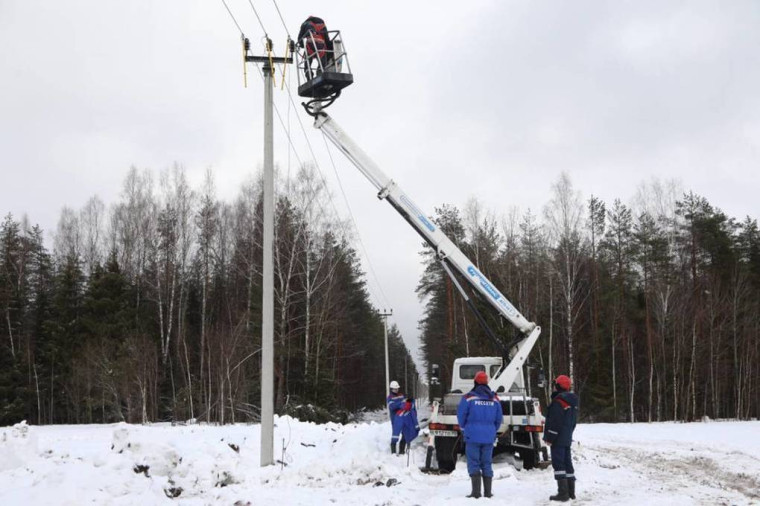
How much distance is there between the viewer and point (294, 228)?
29594mm

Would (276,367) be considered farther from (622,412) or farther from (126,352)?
(622,412)

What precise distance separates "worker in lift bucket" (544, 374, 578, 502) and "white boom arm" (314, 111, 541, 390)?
594 centimetres

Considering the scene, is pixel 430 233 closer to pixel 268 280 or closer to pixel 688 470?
pixel 268 280

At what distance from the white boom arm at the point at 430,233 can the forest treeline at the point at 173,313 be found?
36.2 feet

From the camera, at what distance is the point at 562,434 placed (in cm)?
850

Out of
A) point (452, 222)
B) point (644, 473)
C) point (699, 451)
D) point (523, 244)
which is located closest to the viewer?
point (644, 473)

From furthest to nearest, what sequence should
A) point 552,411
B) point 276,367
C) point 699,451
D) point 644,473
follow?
point 276,367 < point 699,451 < point 644,473 < point 552,411

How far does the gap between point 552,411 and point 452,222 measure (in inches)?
1412

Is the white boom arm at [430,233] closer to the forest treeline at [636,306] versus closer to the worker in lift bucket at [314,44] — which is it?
the worker in lift bucket at [314,44]

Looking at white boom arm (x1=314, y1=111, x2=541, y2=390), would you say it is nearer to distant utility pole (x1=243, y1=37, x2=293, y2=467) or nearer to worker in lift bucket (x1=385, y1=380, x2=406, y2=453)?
distant utility pole (x1=243, y1=37, x2=293, y2=467)

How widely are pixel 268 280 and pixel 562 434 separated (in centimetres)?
601

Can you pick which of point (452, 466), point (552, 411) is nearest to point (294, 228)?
point (452, 466)

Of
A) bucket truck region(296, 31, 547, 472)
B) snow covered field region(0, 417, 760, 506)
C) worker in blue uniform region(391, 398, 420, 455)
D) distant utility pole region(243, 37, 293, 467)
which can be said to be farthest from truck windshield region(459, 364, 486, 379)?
distant utility pole region(243, 37, 293, 467)

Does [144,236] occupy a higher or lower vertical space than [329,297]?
higher
